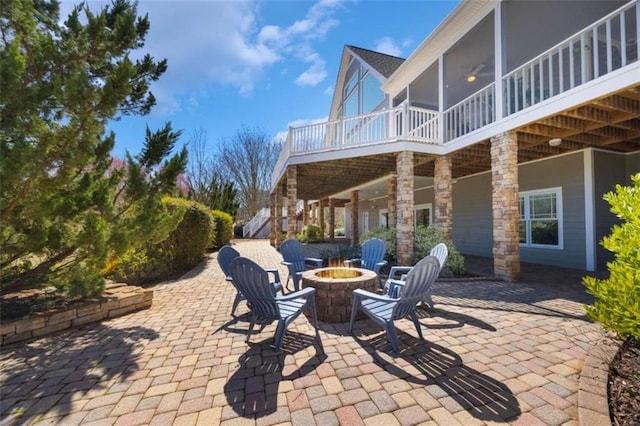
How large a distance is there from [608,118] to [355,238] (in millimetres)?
10948

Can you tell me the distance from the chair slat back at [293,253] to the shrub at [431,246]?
124 inches

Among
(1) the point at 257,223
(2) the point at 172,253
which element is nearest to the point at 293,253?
(2) the point at 172,253

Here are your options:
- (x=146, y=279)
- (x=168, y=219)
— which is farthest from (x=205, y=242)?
(x=168, y=219)

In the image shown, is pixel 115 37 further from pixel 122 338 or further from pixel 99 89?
pixel 122 338

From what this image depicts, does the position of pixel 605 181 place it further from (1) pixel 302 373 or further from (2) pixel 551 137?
(1) pixel 302 373

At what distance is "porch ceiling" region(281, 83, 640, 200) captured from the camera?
200 inches

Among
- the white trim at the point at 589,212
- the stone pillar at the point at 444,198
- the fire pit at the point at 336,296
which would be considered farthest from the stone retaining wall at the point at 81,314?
the white trim at the point at 589,212

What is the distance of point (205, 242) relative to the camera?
8.58 metres

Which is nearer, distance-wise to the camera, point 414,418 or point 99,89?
point 414,418

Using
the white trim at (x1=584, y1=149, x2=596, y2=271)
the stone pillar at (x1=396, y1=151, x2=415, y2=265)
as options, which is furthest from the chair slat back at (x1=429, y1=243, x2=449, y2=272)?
the white trim at (x1=584, y1=149, x2=596, y2=271)

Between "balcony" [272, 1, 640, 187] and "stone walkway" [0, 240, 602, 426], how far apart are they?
365 centimetres

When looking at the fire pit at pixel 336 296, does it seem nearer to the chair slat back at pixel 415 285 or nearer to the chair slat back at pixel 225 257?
the chair slat back at pixel 415 285

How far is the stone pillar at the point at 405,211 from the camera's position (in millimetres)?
7387

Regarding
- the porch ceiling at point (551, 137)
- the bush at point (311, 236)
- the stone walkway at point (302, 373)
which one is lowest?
the stone walkway at point (302, 373)
